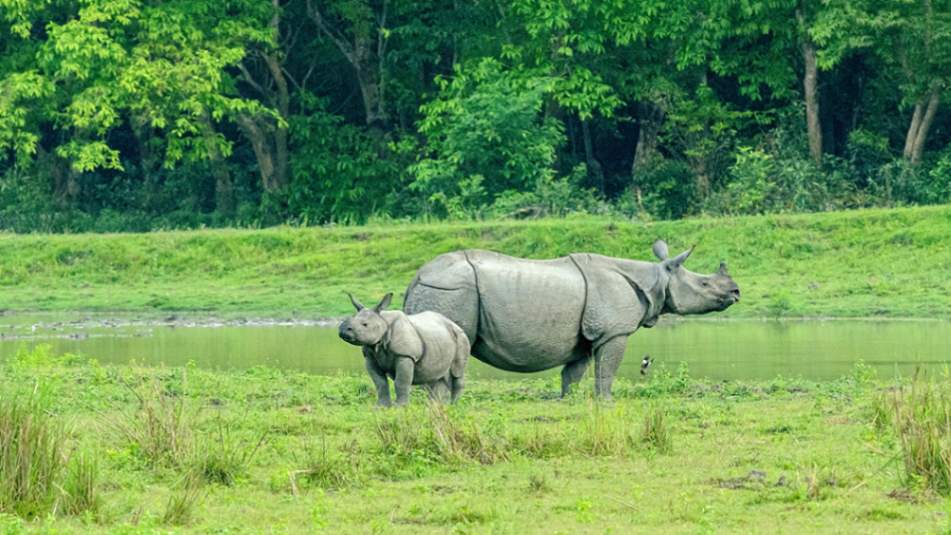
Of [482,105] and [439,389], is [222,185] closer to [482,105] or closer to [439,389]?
[482,105]

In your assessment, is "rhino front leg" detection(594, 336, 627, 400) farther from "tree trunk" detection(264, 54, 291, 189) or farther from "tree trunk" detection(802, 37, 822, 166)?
"tree trunk" detection(264, 54, 291, 189)

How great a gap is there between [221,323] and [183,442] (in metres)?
13.2

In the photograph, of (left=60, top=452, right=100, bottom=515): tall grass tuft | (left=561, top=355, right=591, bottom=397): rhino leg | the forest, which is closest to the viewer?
(left=60, top=452, right=100, bottom=515): tall grass tuft

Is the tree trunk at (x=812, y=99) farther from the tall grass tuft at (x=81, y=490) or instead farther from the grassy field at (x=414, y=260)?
the tall grass tuft at (x=81, y=490)

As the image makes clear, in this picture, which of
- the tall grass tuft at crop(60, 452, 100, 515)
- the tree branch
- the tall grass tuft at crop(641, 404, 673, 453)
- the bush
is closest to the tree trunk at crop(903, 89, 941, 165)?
the bush

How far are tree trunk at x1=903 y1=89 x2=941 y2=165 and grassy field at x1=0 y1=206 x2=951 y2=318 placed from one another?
553cm

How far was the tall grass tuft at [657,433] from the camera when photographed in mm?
10953

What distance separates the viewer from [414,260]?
2728 centimetres

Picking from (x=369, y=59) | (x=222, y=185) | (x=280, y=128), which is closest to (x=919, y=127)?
(x=369, y=59)

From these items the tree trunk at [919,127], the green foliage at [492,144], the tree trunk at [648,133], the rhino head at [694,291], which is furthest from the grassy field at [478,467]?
the tree trunk at [648,133]

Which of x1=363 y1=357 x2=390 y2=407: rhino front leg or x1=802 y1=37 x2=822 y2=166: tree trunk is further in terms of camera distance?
x1=802 y1=37 x2=822 y2=166: tree trunk

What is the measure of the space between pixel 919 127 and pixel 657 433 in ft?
75.3

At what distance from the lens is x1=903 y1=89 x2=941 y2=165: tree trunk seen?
105 feet

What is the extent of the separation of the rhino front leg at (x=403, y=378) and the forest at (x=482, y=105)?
16700 mm
